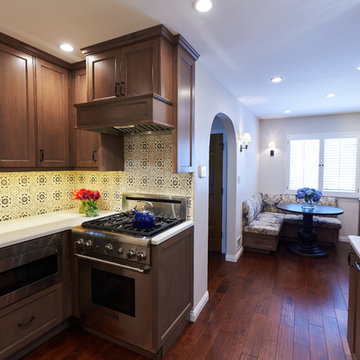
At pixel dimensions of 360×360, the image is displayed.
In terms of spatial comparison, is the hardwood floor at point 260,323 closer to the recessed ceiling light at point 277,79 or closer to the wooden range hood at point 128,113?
the wooden range hood at point 128,113

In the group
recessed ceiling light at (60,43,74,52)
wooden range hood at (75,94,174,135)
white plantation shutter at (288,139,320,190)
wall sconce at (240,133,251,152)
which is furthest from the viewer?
white plantation shutter at (288,139,320,190)

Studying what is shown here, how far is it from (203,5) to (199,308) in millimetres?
2616

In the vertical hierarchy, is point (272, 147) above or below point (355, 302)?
above

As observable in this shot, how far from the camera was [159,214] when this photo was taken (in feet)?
7.95

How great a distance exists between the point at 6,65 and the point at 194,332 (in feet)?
9.20

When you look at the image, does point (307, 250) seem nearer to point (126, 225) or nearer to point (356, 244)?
point (356, 244)

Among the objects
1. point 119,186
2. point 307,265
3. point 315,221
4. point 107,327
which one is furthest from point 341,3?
point 315,221

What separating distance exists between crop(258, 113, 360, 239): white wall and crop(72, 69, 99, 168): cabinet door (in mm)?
4089

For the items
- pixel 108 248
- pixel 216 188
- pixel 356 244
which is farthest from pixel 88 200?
pixel 356 244

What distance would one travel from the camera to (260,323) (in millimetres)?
2346

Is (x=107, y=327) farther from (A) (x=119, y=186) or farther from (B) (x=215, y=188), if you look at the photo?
(B) (x=215, y=188)

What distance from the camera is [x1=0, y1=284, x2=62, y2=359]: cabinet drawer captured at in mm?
1714

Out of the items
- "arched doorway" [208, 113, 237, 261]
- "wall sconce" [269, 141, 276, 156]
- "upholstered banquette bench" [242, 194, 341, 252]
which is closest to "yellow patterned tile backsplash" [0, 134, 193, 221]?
"arched doorway" [208, 113, 237, 261]

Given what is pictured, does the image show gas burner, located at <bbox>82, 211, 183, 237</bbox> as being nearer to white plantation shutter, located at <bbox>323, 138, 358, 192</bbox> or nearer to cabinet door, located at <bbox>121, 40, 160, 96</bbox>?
cabinet door, located at <bbox>121, 40, 160, 96</bbox>
